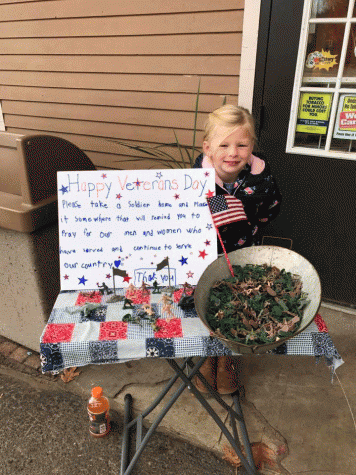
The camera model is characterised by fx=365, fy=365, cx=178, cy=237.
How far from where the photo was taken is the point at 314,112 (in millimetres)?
2639

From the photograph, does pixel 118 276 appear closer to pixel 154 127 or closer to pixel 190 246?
pixel 190 246

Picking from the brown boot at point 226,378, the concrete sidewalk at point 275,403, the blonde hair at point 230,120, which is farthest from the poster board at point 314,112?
the brown boot at point 226,378

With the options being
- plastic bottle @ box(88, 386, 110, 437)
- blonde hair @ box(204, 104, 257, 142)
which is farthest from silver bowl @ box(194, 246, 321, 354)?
plastic bottle @ box(88, 386, 110, 437)

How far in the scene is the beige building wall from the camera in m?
2.74

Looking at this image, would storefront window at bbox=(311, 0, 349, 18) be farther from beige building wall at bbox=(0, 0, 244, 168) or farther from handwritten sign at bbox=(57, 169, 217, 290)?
handwritten sign at bbox=(57, 169, 217, 290)

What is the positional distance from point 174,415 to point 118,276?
45.7 inches

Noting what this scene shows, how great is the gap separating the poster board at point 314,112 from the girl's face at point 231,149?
1368mm

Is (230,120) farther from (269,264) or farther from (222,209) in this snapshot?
(269,264)

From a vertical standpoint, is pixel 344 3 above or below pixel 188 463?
above

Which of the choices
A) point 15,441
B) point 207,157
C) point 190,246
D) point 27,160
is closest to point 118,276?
point 190,246

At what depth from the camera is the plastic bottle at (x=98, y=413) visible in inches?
76.6

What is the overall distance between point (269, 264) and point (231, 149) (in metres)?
0.50

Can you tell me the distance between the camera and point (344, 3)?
2314mm

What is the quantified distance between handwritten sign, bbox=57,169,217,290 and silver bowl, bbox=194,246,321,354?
121 mm
